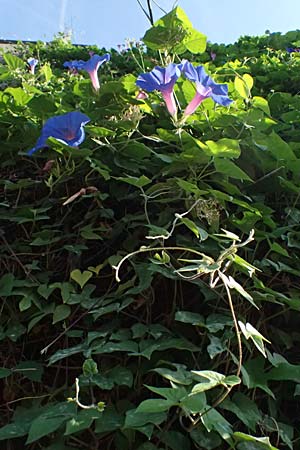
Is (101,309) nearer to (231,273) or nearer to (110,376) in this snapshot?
(110,376)

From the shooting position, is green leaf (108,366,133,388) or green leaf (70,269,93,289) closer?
green leaf (108,366,133,388)

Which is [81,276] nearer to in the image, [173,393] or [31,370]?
[31,370]

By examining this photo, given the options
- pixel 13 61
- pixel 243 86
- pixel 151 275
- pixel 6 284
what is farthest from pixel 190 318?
pixel 13 61

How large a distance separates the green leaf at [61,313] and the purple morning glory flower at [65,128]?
307mm

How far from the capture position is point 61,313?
917 mm

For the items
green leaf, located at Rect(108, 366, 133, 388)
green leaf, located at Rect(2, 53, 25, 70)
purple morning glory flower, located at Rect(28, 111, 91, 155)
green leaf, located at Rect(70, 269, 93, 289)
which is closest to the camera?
green leaf, located at Rect(108, 366, 133, 388)

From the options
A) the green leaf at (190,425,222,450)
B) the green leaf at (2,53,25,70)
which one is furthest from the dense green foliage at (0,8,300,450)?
the green leaf at (2,53,25,70)

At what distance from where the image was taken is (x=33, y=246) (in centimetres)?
105

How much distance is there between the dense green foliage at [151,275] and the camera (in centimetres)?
79

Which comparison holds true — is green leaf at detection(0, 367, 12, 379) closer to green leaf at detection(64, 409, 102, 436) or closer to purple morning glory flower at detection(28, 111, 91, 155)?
green leaf at detection(64, 409, 102, 436)

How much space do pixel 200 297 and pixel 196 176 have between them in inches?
9.1

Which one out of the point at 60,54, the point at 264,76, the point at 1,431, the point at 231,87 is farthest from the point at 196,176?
the point at 60,54

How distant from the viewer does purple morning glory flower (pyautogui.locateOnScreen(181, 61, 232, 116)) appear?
1127mm

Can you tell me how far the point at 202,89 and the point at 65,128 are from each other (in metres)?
0.27
